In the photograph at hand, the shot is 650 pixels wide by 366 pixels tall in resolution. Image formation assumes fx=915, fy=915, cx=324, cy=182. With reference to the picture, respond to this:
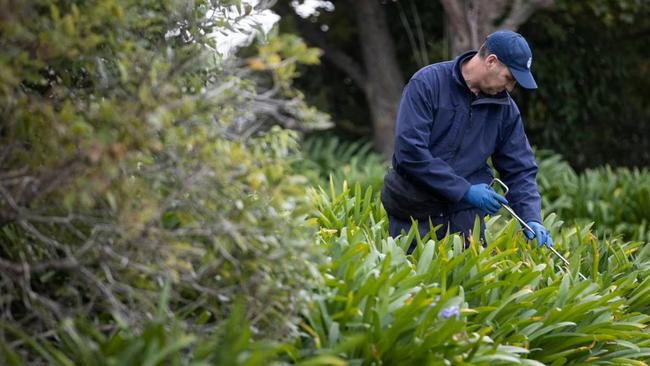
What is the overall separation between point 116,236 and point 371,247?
56.7 inches

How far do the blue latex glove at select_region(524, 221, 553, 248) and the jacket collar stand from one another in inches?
27.3

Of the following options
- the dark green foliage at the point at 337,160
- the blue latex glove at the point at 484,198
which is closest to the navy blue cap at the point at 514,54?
the blue latex glove at the point at 484,198

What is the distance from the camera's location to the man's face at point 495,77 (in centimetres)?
461

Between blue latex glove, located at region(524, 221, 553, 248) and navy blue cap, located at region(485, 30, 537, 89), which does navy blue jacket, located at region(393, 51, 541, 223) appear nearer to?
blue latex glove, located at region(524, 221, 553, 248)

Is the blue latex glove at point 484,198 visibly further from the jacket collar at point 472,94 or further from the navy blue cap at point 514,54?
the navy blue cap at point 514,54

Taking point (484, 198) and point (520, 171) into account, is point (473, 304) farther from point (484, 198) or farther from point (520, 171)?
point (520, 171)

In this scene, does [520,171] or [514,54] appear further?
[520,171]

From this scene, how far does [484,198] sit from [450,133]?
39 centimetres

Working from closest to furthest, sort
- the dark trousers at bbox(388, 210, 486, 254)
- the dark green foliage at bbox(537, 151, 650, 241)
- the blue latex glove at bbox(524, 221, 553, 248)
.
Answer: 1. the blue latex glove at bbox(524, 221, 553, 248)
2. the dark trousers at bbox(388, 210, 486, 254)
3. the dark green foliage at bbox(537, 151, 650, 241)

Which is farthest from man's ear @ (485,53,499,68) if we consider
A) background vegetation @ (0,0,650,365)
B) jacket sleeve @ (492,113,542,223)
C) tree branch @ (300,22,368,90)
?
tree branch @ (300,22,368,90)

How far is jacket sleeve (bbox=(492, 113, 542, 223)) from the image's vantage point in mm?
5039

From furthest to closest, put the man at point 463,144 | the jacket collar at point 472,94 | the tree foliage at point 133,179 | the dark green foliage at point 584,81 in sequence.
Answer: the dark green foliage at point 584,81, the jacket collar at point 472,94, the man at point 463,144, the tree foliage at point 133,179

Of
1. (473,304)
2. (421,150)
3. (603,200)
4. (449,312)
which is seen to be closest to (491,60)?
(421,150)

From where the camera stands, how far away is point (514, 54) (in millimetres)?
4504
